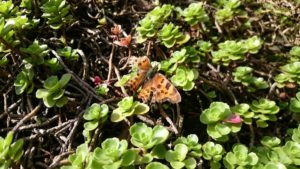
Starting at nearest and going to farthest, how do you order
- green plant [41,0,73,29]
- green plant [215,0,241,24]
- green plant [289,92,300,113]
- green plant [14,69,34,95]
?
1. green plant [14,69,34,95]
2. green plant [289,92,300,113]
3. green plant [41,0,73,29]
4. green plant [215,0,241,24]

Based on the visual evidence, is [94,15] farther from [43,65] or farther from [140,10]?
[43,65]

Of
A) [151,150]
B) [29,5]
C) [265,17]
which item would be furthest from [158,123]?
[265,17]

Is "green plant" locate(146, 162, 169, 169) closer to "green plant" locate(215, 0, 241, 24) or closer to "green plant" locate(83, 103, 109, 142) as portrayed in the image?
"green plant" locate(83, 103, 109, 142)

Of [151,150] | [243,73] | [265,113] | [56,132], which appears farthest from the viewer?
[243,73]

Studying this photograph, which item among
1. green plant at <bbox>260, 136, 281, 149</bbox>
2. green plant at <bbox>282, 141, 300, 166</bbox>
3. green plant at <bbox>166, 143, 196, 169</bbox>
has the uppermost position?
green plant at <bbox>166, 143, 196, 169</bbox>

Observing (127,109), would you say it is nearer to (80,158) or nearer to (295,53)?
(80,158)

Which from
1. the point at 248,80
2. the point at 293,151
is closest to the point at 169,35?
the point at 248,80

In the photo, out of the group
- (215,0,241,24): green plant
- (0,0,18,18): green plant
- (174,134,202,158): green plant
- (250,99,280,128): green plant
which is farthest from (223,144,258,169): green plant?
(0,0,18,18): green plant

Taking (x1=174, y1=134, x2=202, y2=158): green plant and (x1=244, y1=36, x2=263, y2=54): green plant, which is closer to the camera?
(x1=174, y1=134, x2=202, y2=158): green plant
